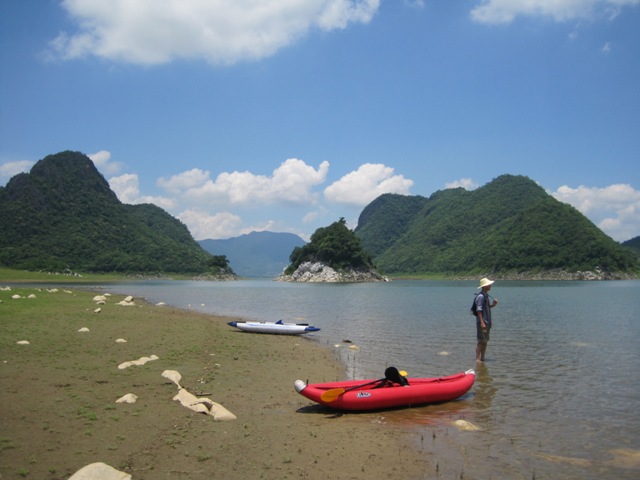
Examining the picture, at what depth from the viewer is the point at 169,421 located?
976 centimetres

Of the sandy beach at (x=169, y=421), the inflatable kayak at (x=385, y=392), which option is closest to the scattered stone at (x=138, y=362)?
the sandy beach at (x=169, y=421)

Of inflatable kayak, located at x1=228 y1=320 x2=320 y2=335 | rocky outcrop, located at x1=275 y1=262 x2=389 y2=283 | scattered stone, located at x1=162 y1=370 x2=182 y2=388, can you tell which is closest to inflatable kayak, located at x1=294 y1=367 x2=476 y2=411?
scattered stone, located at x1=162 y1=370 x2=182 y2=388

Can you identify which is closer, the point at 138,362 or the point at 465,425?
the point at 465,425

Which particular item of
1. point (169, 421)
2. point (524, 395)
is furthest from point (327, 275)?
Result: point (169, 421)

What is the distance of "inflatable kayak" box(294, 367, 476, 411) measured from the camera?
11.9 metres

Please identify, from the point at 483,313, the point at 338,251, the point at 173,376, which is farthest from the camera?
the point at 338,251

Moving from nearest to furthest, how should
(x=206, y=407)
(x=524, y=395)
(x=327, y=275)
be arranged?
(x=206, y=407) → (x=524, y=395) → (x=327, y=275)

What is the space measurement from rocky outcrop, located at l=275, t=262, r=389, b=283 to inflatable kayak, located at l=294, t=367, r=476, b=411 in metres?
160

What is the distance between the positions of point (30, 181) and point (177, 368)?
222 meters

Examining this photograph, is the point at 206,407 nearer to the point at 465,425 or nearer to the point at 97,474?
the point at 97,474

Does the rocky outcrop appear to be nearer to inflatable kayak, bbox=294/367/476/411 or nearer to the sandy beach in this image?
the sandy beach

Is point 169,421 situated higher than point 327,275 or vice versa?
point 327,275

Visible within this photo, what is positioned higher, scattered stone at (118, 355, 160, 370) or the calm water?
scattered stone at (118, 355, 160, 370)

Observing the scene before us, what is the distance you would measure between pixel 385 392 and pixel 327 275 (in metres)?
163
